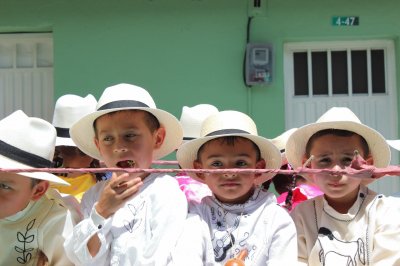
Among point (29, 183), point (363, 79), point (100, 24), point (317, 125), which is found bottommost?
point (29, 183)

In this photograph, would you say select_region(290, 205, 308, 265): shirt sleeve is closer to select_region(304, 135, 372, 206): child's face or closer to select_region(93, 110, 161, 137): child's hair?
select_region(304, 135, 372, 206): child's face

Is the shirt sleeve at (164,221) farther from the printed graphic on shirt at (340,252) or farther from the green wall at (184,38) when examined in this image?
the green wall at (184,38)

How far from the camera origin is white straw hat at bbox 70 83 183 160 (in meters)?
2.98

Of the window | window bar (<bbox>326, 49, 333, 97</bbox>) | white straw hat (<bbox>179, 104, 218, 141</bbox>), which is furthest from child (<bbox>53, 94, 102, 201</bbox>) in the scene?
window bar (<bbox>326, 49, 333, 97</bbox>)

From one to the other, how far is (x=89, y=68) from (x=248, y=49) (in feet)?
4.90

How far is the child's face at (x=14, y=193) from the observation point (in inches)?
112

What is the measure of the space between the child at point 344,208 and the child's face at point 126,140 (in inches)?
24.3

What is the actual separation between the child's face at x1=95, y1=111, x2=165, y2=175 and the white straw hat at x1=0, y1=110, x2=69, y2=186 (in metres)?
0.21

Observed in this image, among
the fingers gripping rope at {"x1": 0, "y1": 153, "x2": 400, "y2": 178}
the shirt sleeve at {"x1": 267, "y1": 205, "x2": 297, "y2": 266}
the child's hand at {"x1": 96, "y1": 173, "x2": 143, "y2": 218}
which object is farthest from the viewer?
the shirt sleeve at {"x1": 267, "y1": 205, "x2": 297, "y2": 266}

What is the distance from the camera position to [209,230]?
2910mm

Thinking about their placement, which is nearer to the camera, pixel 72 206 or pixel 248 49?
pixel 72 206

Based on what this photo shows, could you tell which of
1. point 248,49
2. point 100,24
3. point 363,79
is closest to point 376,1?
point 363,79

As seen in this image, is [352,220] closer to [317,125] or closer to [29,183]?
[317,125]

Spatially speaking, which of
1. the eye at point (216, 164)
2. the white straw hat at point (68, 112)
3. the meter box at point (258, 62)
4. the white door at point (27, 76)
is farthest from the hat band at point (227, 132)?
the white door at point (27, 76)
